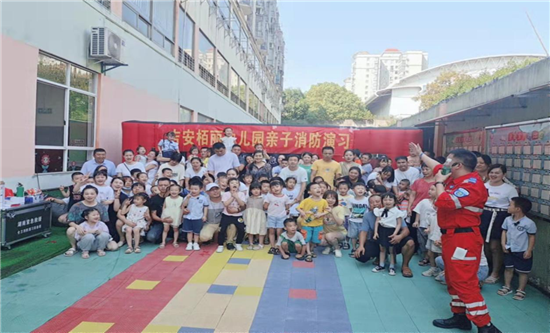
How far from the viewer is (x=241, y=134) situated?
855 centimetres

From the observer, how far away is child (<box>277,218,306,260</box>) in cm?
529

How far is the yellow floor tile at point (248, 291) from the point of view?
4.02 metres

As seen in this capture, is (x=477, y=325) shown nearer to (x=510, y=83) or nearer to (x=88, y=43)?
(x=510, y=83)

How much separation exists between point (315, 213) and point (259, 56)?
2535 cm

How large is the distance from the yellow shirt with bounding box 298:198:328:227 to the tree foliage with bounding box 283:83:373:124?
128 feet

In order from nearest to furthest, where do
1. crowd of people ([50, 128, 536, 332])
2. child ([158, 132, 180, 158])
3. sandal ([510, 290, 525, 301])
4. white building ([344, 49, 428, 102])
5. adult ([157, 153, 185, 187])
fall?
sandal ([510, 290, 525, 301]) < crowd of people ([50, 128, 536, 332]) < adult ([157, 153, 185, 187]) < child ([158, 132, 180, 158]) < white building ([344, 49, 428, 102])

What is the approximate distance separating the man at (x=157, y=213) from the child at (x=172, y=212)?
9 centimetres

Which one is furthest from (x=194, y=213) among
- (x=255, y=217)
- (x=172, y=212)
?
(x=255, y=217)

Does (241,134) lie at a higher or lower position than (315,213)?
higher

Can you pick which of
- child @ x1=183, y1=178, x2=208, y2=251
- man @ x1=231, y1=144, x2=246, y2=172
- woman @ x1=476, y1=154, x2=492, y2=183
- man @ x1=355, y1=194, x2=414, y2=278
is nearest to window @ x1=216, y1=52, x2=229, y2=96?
man @ x1=231, y1=144, x2=246, y2=172

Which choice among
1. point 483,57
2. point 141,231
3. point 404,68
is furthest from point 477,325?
point 404,68

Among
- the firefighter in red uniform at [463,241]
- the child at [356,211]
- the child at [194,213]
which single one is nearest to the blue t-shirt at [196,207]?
the child at [194,213]

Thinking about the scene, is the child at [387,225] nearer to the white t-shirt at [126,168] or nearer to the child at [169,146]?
the white t-shirt at [126,168]

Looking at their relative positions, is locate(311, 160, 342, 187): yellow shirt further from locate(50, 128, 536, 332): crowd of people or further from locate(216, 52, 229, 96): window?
locate(216, 52, 229, 96): window
